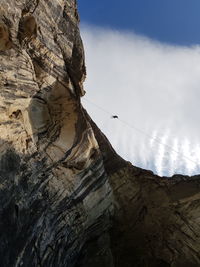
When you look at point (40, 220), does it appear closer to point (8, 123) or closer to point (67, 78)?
point (8, 123)

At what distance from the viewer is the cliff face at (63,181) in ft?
38.3

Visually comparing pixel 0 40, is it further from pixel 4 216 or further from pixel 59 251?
pixel 59 251

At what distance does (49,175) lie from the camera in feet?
43.9

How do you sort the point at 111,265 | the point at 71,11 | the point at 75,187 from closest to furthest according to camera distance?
1. the point at 75,187
2. the point at 111,265
3. the point at 71,11

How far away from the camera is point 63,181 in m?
14.0

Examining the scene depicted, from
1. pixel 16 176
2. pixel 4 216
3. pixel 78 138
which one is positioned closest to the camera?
pixel 4 216

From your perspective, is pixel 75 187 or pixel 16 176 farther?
pixel 75 187

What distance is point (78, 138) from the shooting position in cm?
1539

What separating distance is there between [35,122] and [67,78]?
3.17m

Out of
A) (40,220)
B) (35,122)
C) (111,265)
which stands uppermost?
(35,122)

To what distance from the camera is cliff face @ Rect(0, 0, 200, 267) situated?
38.3 feet

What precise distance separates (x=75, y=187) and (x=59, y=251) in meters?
2.23

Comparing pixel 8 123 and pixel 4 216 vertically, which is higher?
pixel 8 123

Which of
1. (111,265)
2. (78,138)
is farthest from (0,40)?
(111,265)
